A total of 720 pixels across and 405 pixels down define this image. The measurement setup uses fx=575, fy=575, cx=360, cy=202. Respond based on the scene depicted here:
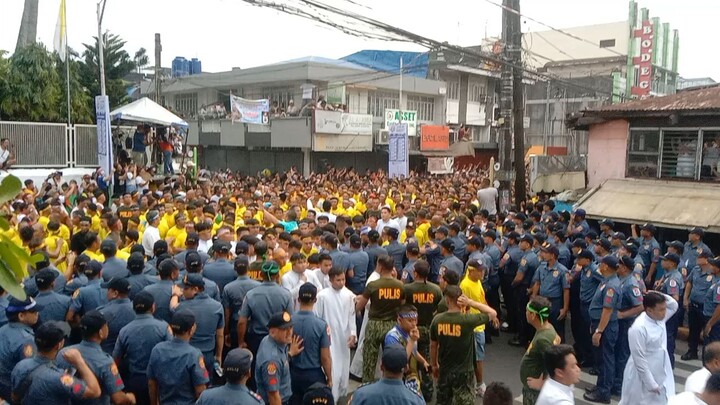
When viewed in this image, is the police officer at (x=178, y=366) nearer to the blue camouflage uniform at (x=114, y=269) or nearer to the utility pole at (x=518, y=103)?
the blue camouflage uniform at (x=114, y=269)

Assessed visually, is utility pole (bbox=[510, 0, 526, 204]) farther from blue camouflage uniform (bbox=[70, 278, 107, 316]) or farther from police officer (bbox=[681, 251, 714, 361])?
blue camouflage uniform (bbox=[70, 278, 107, 316])

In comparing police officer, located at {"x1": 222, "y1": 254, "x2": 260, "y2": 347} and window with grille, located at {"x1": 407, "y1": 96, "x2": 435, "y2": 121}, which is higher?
window with grille, located at {"x1": 407, "y1": 96, "x2": 435, "y2": 121}

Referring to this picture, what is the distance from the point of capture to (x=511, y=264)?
31.1ft

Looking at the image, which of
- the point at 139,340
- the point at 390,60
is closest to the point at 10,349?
the point at 139,340

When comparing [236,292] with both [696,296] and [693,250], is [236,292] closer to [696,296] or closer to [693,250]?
[696,296]

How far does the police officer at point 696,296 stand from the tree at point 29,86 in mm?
19020

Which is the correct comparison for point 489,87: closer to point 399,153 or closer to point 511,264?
point 399,153

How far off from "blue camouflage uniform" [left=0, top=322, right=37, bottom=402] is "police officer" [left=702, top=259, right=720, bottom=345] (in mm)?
8231

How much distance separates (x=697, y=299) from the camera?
8.52 meters

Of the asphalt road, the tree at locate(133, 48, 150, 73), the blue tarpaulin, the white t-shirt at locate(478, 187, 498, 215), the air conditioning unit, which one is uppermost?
the blue tarpaulin

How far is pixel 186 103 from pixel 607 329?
1267 inches

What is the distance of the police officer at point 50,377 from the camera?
4164mm

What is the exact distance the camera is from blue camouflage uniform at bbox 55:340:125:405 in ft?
14.7

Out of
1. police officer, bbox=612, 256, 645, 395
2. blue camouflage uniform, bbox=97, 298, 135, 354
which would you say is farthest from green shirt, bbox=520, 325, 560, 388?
blue camouflage uniform, bbox=97, 298, 135, 354
